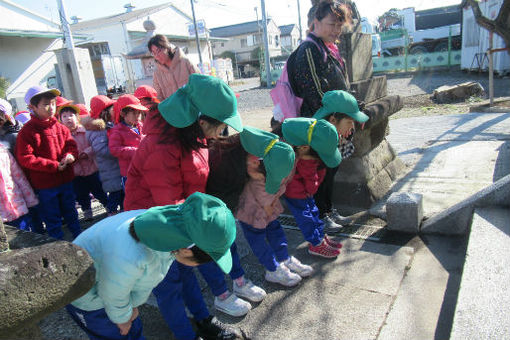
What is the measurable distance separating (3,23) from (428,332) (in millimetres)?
21580

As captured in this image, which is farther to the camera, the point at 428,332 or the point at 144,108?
the point at 144,108

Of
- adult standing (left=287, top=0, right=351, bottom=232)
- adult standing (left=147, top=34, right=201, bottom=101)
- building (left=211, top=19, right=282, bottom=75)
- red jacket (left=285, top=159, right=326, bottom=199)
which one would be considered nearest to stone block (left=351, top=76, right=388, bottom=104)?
adult standing (left=287, top=0, right=351, bottom=232)

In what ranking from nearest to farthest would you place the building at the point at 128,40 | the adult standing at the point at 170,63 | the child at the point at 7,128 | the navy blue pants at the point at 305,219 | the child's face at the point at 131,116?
1. the navy blue pants at the point at 305,219
2. the child at the point at 7,128
3. the child's face at the point at 131,116
4. the adult standing at the point at 170,63
5. the building at the point at 128,40

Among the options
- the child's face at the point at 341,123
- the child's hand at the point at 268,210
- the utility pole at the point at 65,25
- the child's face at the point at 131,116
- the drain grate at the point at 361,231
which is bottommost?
the drain grate at the point at 361,231

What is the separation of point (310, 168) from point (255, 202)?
1.90 ft

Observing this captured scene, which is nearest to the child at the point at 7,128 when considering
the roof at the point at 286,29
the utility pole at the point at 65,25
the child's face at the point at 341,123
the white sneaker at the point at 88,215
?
the white sneaker at the point at 88,215

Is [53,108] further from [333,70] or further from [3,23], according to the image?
[3,23]

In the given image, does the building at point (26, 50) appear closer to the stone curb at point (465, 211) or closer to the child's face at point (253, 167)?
the child's face at point (253, 167)

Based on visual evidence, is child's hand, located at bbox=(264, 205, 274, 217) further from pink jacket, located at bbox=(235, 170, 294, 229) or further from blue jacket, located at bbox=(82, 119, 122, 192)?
blue jacket, located at bbox=(82, 119, 122, 192)

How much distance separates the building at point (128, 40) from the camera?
20.8 meters

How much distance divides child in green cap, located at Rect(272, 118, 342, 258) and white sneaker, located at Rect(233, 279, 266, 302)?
616 millimetres

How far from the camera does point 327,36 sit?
319 cm

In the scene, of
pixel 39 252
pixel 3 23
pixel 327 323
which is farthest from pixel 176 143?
pixel 3 23

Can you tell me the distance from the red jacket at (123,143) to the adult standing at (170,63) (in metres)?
0.74
